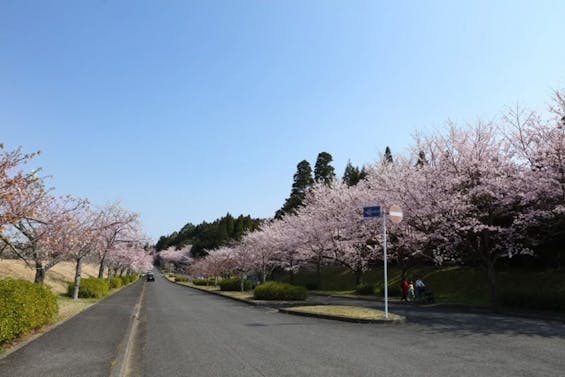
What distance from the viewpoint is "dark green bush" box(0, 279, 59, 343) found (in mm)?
8086

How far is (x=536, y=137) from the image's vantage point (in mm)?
18422

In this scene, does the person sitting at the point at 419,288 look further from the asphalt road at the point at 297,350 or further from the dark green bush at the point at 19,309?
the dark green bush at the point at 19,309

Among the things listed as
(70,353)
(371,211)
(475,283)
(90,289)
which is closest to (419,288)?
(475,283)

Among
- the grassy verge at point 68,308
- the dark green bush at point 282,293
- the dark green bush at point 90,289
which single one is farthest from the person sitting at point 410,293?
the dark green bush at point 90,289

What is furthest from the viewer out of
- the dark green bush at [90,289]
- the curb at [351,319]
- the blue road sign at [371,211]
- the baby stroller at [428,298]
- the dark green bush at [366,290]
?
the dark green bush at [366,290]

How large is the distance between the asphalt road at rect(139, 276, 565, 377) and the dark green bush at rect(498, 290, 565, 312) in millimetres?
4264

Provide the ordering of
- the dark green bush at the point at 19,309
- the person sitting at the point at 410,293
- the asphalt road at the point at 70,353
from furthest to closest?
1. the person sitting at the point at 410,293
2. the dark green bush at the point at 19,309
3. the asphalt road at the point at 70,353

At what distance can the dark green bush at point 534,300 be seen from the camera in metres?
16.9

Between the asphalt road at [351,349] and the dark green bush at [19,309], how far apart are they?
2.49m

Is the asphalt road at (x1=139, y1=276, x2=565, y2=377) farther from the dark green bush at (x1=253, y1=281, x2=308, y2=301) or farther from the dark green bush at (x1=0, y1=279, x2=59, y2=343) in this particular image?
the dark green bush at (x1=253, y1=281, x2=308, y2=301)

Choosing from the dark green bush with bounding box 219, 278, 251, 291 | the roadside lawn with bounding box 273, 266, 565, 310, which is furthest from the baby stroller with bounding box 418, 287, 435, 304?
the dark green bush with bounding box 219, 278, 251, 291

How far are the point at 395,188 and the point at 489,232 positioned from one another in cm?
556

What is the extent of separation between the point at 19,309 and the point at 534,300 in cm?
1917

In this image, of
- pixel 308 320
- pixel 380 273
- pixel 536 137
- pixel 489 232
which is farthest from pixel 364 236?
pixel 308 320
